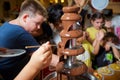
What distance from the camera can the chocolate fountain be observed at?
29.7 inches

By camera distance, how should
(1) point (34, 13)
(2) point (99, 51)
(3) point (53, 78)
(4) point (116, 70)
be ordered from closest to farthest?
(3) point (53, 78)
(1) point (34, 13)
(4) point (116, 70)
(2) point (99, 51)

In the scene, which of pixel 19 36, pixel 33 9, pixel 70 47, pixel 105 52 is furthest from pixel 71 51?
pixel 105 52

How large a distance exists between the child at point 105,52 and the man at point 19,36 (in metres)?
0.84

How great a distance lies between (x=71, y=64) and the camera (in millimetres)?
822

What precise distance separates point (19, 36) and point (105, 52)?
1133mm

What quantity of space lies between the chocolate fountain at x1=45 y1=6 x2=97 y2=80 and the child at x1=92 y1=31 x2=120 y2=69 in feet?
4.47

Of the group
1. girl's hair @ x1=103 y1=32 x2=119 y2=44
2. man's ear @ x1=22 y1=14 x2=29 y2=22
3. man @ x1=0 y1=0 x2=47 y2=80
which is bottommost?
girl's hair @ x1=103 y1=32 x2=119 y2=44

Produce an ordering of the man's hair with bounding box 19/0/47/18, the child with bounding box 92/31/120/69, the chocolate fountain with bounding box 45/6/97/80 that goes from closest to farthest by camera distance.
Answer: the chocolate fountain with bounding box 45/6/97/80 < the man's hair with bounding box 19/0/47/18 < the child with bounding box 92/31/120/69

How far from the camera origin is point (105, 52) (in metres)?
2.27

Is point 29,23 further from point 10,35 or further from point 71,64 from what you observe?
point 71,64

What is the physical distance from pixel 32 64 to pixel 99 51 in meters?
1.57

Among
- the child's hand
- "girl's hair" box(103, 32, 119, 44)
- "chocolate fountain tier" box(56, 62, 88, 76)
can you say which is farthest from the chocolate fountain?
"girl's hair" box(103, 32, 119, 44)

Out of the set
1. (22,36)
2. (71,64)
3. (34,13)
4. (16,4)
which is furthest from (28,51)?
(16,4)

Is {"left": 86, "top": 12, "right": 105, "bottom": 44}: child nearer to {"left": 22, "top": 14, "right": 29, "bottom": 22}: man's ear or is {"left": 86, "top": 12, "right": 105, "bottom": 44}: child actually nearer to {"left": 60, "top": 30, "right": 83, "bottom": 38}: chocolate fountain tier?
{"left": 22, "top": 14, "right": 29, "bottom": 22}: man's ear
